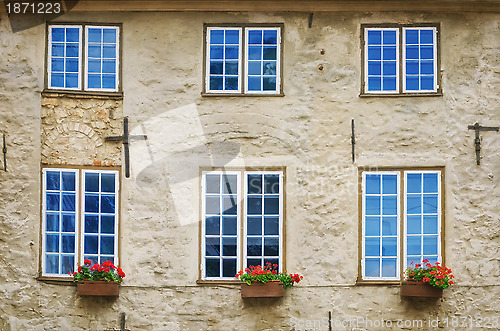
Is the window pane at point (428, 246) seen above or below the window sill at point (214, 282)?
above

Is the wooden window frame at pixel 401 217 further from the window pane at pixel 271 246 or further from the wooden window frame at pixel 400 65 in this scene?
the window pane at pixel 271 246

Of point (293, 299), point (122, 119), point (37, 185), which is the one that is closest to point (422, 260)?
point (293, 299)

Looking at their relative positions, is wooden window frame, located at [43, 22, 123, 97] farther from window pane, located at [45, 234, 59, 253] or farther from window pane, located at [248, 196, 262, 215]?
window pane, located at [248, 196, 262, 215]

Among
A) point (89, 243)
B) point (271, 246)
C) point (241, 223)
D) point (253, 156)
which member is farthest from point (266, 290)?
point (89, 243)

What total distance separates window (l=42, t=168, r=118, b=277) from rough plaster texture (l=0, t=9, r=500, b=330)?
167 millimetres

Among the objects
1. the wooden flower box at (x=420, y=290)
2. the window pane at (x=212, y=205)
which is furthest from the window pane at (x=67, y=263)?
the wooden flower box at (x=420, y=290)

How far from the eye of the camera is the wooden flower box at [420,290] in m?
12.9

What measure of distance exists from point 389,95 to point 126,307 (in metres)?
4.97

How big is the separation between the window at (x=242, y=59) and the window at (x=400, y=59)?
136 cm

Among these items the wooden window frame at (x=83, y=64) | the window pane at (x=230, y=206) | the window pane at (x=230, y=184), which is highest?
the wooden window frame at (x=83, y=64)

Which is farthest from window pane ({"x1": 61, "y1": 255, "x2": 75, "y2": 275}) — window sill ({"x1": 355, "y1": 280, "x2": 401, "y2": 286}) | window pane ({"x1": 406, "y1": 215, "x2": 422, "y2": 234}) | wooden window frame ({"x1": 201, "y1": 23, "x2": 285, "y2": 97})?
window pane ({"x1": 406, "y1": 215, "x2": 422, "y2": 234})

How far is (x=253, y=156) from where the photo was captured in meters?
13.4

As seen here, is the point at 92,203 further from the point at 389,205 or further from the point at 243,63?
the point at 389,205

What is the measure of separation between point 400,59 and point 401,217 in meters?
2.36
